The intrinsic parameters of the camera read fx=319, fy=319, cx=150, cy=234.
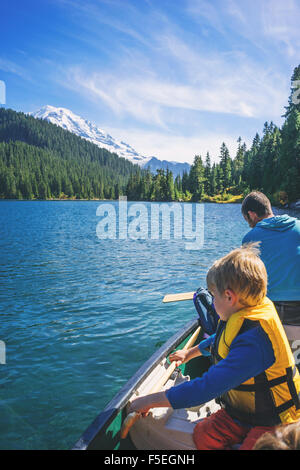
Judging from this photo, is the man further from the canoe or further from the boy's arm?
the canoe

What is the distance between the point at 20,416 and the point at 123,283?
888cm

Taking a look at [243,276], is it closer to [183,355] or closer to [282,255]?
[183,355]

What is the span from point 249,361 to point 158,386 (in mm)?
2056

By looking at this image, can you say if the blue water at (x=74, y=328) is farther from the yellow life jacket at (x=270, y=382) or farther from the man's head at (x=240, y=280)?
the man's head at (x=240, y=280)

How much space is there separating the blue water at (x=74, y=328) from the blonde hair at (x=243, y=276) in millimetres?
4616

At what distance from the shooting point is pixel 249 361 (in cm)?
226

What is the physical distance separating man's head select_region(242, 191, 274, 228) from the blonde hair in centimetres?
216

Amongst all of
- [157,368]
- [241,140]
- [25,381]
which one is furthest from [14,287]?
[241,140]

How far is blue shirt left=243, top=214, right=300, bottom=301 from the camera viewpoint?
13.0 feet

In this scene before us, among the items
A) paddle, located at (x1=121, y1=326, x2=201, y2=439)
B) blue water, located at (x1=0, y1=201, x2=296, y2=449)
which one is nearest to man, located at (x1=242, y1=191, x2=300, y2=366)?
paddle, located at (x1=121, y1=326, x2=201, y2=439)

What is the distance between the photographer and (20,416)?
19.4 ft

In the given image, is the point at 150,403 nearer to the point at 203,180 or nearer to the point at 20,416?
the point at 20,416

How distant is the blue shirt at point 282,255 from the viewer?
3.95 meters

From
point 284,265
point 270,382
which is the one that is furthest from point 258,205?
point 270,382
